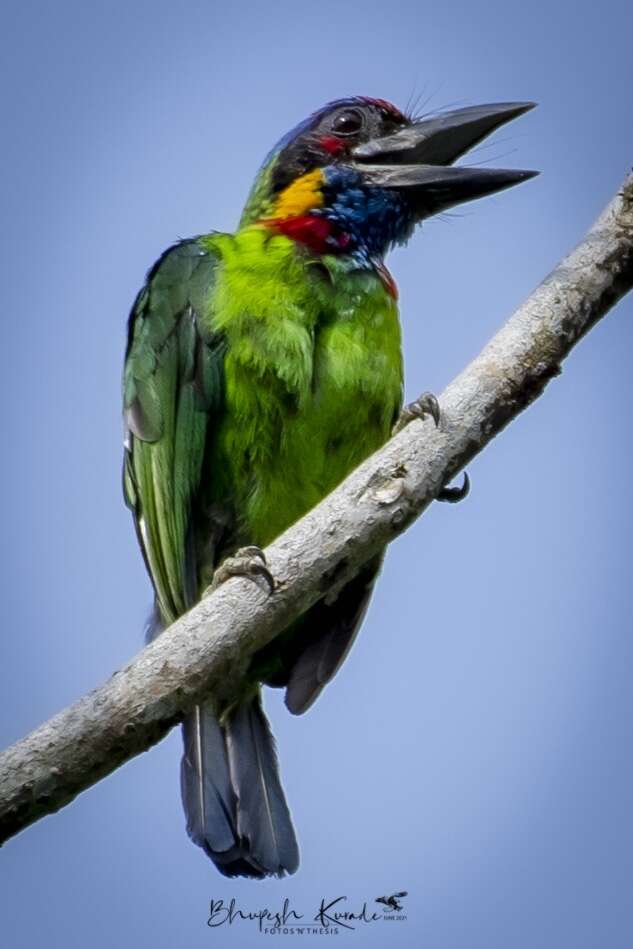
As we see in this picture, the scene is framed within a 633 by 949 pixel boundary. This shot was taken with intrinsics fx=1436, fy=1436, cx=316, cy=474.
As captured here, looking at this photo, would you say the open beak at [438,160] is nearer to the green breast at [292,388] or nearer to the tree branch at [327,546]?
the green breast at [292,388]

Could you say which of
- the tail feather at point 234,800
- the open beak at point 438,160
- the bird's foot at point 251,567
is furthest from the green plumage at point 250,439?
the bird's foot at point 251,567

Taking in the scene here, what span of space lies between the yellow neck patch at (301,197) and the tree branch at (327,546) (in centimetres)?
112

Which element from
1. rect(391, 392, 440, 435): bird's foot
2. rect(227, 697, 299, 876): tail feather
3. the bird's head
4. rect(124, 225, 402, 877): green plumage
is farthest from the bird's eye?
rect(227, 697, 299, 876): tail feather

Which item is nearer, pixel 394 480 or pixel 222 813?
pixel 394 480

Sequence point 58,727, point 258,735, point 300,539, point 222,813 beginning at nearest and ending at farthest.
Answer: point 58,727, point 300,539, point 222,813, point 258,735

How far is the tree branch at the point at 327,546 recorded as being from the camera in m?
2.66

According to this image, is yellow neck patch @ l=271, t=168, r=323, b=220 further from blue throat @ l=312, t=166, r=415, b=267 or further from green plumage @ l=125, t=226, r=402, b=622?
green plumage @ l=125, t=226, r=402, b=622

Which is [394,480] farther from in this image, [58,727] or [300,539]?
[58,727]

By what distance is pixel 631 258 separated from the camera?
10.1ft

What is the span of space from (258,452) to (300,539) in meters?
0.79

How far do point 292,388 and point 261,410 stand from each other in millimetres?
104

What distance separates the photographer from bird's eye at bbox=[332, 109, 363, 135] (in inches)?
165

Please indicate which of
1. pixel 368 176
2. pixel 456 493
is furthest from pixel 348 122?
pixel 456 493

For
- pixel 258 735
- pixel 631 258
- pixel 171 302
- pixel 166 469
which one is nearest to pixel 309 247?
pixel 171 302
